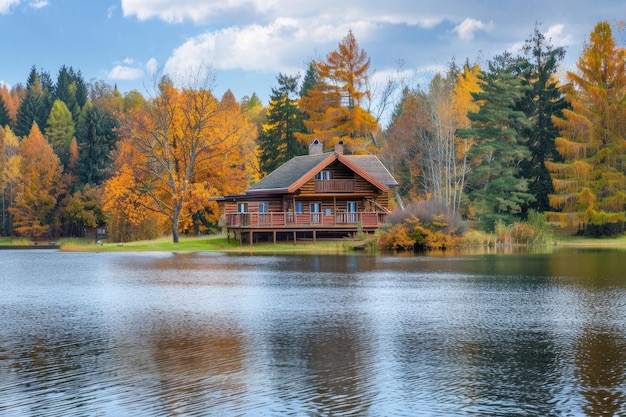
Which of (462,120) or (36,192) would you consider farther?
(36,192)

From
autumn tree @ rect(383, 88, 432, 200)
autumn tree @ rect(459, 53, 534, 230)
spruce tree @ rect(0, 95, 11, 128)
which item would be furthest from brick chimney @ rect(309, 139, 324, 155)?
spruce tree @ rect(0, 95, 11, 128)

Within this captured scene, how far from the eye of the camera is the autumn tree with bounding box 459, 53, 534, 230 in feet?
205

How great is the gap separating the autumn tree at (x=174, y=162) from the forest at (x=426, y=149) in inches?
5.8

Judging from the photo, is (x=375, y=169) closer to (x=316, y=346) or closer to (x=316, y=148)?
(x=316, y=148)

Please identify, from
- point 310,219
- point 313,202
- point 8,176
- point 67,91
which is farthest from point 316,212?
point 67,91

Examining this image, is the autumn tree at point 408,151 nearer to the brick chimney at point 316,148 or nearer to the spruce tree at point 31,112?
the brick chimney at point 316,148

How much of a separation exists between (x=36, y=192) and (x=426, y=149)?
45.9 m

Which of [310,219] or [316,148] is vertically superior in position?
[316,148]

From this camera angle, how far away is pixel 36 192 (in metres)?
85.9

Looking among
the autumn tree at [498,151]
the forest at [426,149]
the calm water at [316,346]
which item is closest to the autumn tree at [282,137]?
the forest at [426,149]

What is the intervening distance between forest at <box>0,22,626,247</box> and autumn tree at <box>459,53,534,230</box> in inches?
5.4

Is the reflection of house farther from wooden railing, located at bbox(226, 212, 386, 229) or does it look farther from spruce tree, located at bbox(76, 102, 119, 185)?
spruce tree, located at bbox(76, 102, 119, 185)

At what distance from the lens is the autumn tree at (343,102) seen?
236 feet

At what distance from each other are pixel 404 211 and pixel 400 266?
1480 cm
